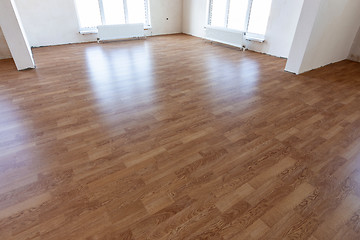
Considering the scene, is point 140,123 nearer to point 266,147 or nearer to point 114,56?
point 266,147

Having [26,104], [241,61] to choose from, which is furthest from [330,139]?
[26,104]

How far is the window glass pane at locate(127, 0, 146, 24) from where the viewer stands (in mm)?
7332

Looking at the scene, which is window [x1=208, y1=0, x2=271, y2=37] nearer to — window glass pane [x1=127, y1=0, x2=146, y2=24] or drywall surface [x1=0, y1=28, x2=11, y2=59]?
window glass pane [x1=127, y1=0, x2=146, y2=24]

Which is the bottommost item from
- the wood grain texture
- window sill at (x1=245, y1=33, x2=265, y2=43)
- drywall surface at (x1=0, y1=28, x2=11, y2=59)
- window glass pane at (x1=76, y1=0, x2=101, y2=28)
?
the wood grain texture

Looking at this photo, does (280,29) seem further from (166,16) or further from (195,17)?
(166,16)

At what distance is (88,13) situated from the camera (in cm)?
670

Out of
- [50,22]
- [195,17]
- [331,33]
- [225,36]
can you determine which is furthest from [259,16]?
[50,22]

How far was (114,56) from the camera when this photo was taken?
5617mm

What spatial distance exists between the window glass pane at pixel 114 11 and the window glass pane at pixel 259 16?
429cm

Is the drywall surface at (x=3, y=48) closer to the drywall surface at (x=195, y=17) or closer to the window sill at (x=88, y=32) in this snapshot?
the window sill at (x=88, y=32)

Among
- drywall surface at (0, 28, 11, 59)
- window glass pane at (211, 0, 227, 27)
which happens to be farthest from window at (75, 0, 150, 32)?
window glass pane at (211, 0, 227, 27)

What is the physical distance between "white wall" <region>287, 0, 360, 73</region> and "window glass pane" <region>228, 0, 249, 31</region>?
7.79 ft

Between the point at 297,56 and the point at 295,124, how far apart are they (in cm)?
228

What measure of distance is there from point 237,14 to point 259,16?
0.78 metres
